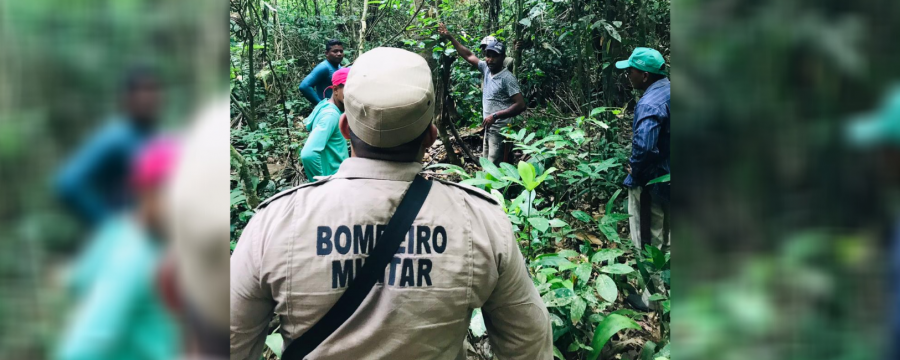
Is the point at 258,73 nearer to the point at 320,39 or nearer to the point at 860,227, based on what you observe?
the point at 320,39

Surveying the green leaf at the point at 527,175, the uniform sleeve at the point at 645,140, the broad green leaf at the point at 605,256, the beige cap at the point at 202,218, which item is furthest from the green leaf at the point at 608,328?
the beige cap at the point at 202,218

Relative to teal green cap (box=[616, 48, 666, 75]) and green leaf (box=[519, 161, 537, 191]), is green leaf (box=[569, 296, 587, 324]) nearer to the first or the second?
green leaf (box=[519, 161, 537, 191])

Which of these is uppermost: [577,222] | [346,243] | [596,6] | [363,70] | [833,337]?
[596,6]

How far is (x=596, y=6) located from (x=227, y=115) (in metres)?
Answer: 5.46

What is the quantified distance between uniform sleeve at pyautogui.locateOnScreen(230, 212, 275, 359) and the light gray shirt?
4.75 m

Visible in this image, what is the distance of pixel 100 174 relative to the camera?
0.42 metres

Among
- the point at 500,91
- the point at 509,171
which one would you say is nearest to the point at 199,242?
the point at 509,171

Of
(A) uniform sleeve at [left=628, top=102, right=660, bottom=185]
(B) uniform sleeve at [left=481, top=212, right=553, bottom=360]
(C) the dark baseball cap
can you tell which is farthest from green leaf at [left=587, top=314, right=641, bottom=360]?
(C) the dark baseball cap

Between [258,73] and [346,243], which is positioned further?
[258,73]

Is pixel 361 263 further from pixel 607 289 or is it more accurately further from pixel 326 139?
pixel 326 139

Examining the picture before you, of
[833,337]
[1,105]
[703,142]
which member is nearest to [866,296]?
[833,337]

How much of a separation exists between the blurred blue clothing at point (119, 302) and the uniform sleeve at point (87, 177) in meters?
0.01

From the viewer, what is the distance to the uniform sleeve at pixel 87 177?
0.41 meters

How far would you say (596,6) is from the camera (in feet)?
18.0
